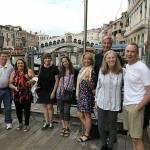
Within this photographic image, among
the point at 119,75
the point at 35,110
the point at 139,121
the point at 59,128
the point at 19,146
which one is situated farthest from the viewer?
the point at 35,110

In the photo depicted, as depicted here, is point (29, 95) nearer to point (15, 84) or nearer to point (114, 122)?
point (15, 84)

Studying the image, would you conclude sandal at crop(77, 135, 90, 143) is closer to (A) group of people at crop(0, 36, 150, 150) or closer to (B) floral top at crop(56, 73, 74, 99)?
(A) group of people at crop(0, 36, 150, 150)

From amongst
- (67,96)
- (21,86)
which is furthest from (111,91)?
(21,86)

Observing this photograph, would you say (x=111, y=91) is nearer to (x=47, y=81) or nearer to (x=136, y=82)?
(x=136, y=82)

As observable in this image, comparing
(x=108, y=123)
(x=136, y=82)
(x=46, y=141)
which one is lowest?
(x=46, y=141)

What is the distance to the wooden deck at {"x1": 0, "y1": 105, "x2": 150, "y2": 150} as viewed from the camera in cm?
463

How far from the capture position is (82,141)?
4.85 metres

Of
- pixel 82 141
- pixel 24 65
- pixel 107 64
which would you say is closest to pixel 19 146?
pixel 82 141

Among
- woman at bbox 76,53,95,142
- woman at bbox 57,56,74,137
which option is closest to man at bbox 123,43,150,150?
woman at bbox 76,53,95,142

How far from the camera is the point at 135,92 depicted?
11.6ft

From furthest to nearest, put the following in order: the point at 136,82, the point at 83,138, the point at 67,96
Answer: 1. the point at 67,96
2. the point at 83,138
3. the point at 136,82

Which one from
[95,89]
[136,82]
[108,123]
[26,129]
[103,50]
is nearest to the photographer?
[136,82]

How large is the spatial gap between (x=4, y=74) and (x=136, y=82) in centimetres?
268

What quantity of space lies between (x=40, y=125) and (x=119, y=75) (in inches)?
91.9
